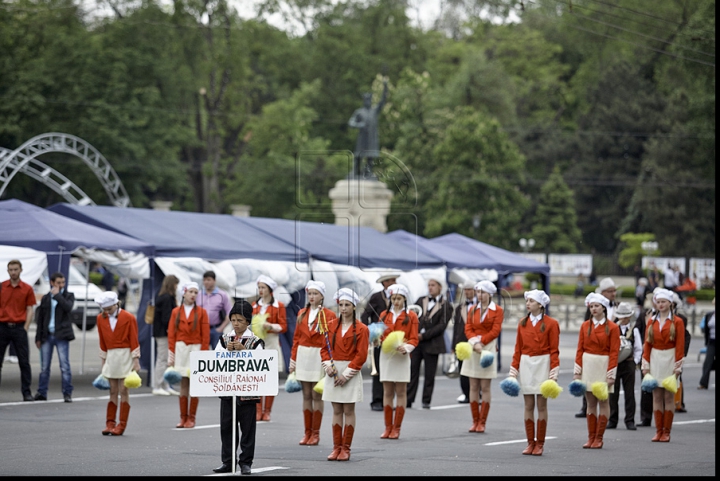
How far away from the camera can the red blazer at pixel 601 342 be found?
1291 centimetres

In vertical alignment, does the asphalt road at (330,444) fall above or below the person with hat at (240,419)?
below

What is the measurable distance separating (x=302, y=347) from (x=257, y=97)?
65.4 metres

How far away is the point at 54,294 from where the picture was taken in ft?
57.5

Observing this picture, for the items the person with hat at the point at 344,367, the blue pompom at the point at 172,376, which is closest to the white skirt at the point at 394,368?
the person with hat at the point at 344,367

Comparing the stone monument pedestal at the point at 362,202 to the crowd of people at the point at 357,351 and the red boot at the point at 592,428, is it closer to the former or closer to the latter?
the crowd of people at the point at 357,351

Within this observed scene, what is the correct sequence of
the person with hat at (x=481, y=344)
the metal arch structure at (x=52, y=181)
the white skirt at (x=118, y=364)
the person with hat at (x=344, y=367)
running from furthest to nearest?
the metal arch structure at (x=52, y=181) → the person with hat at (x=481, y=344) → the white skirt at (x=118, y=364) → the person with hat at (x=344, y=367)

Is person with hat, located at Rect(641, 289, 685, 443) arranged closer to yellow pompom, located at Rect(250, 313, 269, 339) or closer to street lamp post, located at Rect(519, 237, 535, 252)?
yellow pompom, located at Rect(250, 313, 269, 339)

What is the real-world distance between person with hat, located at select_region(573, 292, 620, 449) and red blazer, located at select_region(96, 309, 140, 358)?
208 inches

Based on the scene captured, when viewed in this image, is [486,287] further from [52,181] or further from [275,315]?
[52,181]

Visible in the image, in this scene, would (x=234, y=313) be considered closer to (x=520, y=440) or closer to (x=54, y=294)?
(x=520, y=440)

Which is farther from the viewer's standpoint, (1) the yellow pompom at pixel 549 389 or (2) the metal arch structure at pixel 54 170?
(2) the metal arch structure at pixel 54 170

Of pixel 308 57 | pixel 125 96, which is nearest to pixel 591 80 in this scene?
pixel 308 57

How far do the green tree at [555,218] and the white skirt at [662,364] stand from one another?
56639 millimetres

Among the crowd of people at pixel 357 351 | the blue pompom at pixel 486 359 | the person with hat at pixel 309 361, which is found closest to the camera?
the crowd of people at pixel 357 351
